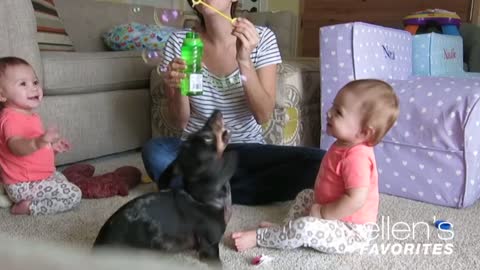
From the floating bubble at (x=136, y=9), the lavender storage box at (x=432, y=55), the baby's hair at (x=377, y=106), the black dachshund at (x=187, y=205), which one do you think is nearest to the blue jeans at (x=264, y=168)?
the baby's hair at (x=377, y=106)

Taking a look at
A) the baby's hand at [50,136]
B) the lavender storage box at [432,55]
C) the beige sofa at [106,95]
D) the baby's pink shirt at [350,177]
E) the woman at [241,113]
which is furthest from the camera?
the lavender storage box at [432,55]

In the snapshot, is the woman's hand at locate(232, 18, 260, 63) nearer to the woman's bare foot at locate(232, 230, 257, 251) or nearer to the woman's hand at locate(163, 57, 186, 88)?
the woman's hand at locate(163, 57, 186, 88)

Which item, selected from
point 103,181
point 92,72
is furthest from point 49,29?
point 103,181

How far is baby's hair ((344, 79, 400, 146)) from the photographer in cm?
104

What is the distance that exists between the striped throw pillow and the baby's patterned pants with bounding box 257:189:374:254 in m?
1.31

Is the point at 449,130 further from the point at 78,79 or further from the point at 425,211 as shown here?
the point at 78,79

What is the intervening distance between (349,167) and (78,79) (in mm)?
1145

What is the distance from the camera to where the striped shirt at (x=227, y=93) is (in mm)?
1328

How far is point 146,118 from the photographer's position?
208 cm

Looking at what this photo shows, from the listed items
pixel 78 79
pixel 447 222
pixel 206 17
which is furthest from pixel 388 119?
pixel 78 79

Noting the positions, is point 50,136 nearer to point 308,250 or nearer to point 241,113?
point 241,113

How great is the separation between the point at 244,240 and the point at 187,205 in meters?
0.27

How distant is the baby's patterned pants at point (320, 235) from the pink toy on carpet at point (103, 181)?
21.1 inches

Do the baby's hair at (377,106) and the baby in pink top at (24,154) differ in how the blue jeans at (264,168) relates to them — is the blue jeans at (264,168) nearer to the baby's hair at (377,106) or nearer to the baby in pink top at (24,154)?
the baby in pink top at (24,154)
